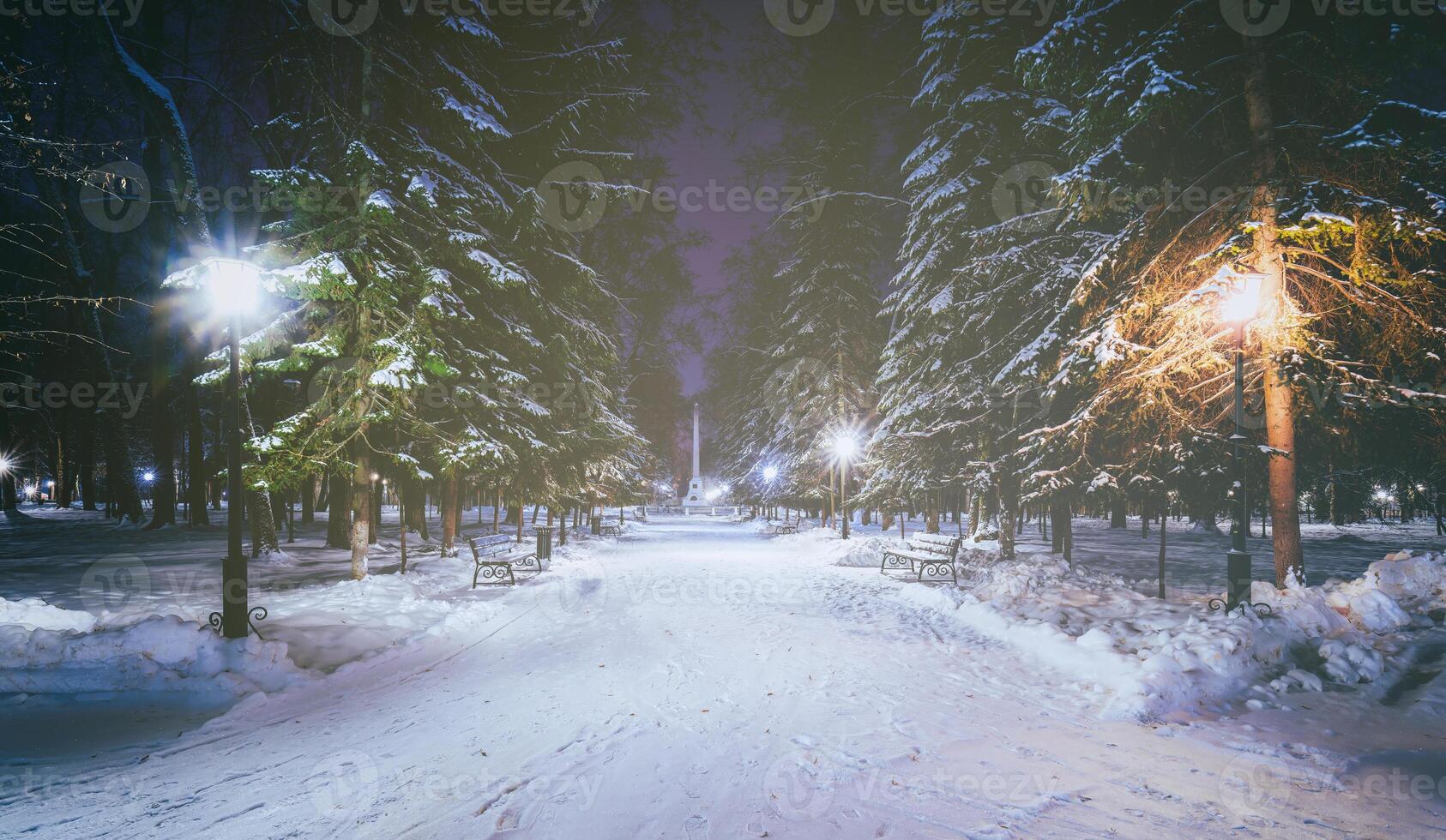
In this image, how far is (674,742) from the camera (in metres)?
4.93

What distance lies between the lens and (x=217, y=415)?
2341cm

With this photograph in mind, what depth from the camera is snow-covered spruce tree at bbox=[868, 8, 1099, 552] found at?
49.6ft

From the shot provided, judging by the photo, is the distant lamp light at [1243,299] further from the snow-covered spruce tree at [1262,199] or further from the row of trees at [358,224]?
the row of trees at [358,224]

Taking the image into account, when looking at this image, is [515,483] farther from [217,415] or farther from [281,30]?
[217,415]

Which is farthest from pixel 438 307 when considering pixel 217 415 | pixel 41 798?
pixel 217 415

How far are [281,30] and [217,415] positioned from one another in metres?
17.5

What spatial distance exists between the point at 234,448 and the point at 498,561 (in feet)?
18.4

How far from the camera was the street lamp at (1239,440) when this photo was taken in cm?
796
